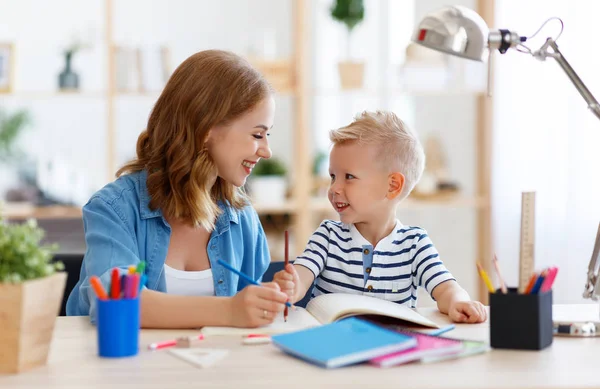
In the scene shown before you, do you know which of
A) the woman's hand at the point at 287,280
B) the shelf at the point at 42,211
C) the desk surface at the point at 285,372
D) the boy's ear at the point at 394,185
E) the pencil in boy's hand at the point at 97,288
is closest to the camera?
the desk surface at the point at 285,372

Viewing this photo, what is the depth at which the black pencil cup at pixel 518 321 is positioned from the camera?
4.10 ft

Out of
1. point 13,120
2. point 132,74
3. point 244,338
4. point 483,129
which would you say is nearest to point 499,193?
point 483,129

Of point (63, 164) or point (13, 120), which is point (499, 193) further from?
point (13, 120)

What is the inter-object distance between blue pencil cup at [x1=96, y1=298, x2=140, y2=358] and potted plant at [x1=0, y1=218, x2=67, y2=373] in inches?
3.2

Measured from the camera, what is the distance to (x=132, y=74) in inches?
147

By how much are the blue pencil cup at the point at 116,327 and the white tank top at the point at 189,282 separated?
51 cm

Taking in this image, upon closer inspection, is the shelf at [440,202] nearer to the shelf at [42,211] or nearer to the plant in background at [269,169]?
the plant in background at [269,169]

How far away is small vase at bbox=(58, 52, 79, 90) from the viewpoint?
376 centimetres

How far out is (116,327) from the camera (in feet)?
3.94

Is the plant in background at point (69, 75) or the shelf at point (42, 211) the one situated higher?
the plant in background at point (69, 75)

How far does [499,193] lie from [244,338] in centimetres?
266

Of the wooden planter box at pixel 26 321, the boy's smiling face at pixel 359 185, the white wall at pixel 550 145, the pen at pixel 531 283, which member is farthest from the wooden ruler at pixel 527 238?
the white wall at pixel 550 145

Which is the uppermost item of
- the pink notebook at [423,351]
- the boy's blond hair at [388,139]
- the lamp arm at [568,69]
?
the lamp arm at [568,69]

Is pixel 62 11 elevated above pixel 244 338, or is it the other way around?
pixel 62 11
